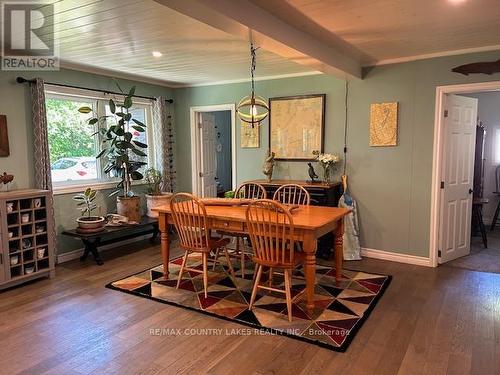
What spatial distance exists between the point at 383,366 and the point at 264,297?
1.27 meters

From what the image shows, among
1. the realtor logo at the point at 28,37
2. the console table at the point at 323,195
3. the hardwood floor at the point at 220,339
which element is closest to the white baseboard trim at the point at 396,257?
the console table at the point at 323,195

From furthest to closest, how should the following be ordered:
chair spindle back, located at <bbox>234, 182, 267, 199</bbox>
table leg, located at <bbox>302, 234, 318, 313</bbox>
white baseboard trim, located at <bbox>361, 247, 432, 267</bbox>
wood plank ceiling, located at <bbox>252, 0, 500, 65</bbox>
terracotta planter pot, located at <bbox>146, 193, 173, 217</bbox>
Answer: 1. terracotta planter pot, located at <bbox>146, 193, 173, 217</bbox>
2. chair spindle back, located at <bbox>234, 182, 267, 199</bbox>
3. white baseboard trim, located at <bbox>361, 247, 432, 267</bbox>
4. table leg, located at <bbox>302, 234, 318, 313</bbox>
5. wood plank ceiling, located at <bbox>252, 0, 500, 65</bbox>

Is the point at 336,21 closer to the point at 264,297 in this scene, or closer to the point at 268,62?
the point at 268,62

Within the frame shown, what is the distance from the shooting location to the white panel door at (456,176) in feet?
13.8

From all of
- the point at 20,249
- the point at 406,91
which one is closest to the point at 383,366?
the point at 406,91

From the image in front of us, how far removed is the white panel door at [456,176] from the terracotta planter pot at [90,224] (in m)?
3.99

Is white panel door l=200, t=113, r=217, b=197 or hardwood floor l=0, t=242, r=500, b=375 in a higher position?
white panel door l=200, t=113, r=217, b=197

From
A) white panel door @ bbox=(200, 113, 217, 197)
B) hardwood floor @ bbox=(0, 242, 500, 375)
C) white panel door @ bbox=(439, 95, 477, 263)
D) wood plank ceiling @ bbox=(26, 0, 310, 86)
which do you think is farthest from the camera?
white panel door @ bbox=(200, 113, 217, 197)

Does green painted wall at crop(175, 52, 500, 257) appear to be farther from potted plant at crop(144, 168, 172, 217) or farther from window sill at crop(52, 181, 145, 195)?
window sill at crop(52, 181, 145, 195)

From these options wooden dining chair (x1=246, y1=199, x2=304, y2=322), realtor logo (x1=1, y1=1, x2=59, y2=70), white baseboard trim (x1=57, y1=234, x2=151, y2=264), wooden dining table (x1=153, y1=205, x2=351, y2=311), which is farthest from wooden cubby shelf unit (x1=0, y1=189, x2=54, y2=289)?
wooden dining chair (x1=246, y1=199, x2=304, y2=322)

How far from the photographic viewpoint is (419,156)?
4.26m

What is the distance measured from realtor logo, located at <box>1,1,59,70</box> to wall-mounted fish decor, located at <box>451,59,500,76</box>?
3838mm

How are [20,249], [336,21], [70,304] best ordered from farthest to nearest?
[20,249] → [70,304] → [336,21]

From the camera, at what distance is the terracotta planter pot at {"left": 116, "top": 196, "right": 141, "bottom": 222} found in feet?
16.2
